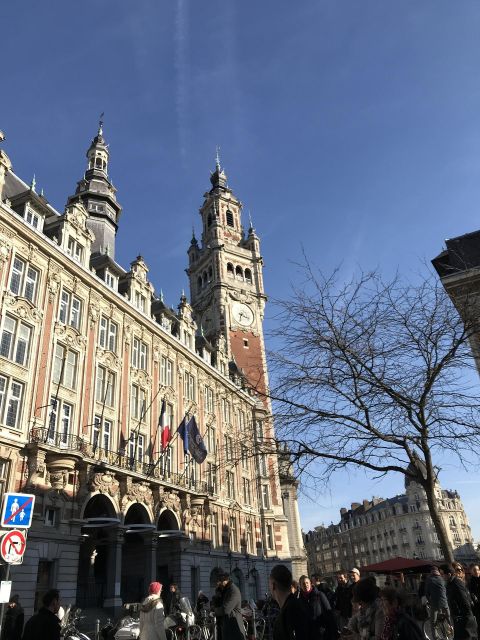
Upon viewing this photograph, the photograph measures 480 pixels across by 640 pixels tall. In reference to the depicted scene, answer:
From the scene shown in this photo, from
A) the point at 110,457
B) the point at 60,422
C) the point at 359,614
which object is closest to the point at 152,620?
the point at 359,614

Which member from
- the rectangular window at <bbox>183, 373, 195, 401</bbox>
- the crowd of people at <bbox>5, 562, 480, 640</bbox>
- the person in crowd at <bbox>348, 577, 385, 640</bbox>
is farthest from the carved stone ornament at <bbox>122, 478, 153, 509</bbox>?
the person in crowd at <bbox>348, 577, 385, 640</bbox>

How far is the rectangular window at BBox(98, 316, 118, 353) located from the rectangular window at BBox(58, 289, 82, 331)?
5.99 ft

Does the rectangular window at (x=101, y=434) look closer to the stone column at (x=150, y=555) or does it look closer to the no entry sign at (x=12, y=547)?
the stone column at (x=150, y=555)

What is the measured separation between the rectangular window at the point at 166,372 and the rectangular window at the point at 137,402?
3.01 meters

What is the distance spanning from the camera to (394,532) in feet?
345

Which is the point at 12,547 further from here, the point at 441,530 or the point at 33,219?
the point at 33,219

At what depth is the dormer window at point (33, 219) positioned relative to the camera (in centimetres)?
2596

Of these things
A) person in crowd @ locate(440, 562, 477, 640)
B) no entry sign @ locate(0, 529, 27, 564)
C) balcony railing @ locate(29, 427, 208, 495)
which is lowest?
person in crowd @ locate(440, 562, 477, 640)

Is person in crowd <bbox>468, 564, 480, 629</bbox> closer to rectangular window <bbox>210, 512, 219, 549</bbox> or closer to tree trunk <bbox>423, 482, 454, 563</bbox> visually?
tree trunk <bbox>423, 482, 454, 563</bbox>

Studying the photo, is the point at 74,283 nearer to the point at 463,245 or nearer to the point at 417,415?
the point at 417,415

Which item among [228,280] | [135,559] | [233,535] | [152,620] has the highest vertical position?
[228,280]

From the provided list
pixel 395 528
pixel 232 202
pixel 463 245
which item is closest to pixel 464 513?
pixel 395 528

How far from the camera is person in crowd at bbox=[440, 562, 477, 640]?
868 centimetres

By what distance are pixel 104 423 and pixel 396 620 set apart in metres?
24.4
